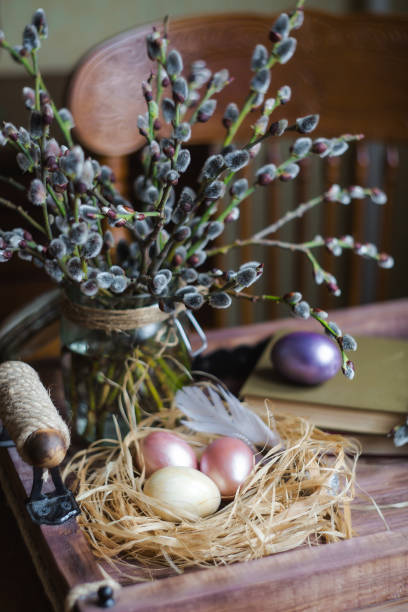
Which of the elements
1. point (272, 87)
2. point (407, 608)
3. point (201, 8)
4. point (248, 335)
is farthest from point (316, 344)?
point (201, 8)

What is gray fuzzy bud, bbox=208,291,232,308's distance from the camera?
21.9 inches

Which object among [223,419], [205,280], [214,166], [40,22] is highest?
[40,22]

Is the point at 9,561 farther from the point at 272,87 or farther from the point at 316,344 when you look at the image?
the point at 272,87

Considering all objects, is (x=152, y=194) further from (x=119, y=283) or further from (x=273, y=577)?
(x=273, y=577)

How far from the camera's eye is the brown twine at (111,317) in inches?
23.4

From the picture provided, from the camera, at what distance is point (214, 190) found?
546mm

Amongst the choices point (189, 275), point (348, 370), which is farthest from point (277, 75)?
point (348, 370)

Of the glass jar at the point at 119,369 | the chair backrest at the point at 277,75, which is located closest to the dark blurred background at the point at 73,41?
the chair backrest at the point at 277,75

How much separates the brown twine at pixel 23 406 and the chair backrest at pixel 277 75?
0.46m

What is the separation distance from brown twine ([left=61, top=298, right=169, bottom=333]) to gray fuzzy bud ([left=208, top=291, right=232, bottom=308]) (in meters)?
0.07

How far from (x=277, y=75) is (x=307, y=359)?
1.74 feet

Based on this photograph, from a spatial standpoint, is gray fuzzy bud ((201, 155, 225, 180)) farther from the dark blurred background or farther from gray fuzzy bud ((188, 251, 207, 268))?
the dark blurred background

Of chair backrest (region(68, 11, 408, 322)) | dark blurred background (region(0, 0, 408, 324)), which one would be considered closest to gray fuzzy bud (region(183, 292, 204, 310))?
chair backrest (region(68, 11, 408, 322))

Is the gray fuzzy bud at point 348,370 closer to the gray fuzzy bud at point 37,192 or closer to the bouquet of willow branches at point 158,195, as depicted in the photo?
the bouquet of willow branches at point 158,195
